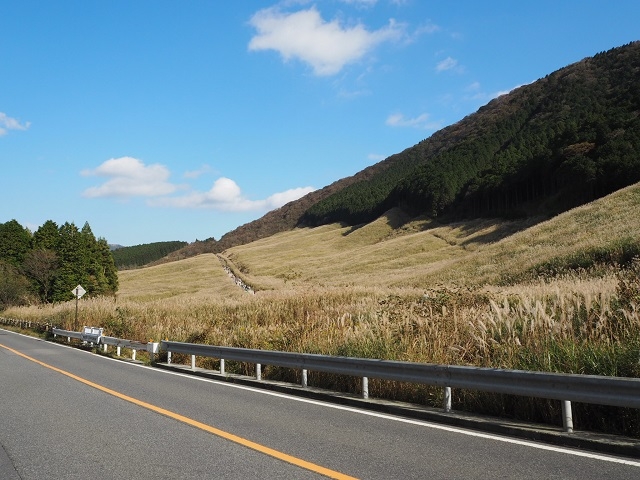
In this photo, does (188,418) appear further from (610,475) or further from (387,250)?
(387,250)

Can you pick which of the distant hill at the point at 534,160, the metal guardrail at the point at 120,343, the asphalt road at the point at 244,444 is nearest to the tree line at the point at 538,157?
the distant hill at the point at 534,160

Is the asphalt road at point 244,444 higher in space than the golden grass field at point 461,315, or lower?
lower

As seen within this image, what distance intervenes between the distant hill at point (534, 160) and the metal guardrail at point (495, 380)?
61.9m

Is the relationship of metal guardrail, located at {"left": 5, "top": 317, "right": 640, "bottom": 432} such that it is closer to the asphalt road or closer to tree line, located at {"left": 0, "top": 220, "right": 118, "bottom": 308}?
the asphalt road

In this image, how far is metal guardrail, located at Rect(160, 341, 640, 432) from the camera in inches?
230

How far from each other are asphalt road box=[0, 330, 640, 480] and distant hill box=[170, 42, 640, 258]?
63.7m

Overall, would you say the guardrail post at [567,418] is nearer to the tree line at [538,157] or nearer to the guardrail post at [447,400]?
the guardrail post at [447,400]

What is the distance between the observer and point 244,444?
6355 millimetres

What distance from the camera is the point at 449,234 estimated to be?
85062 millimetres

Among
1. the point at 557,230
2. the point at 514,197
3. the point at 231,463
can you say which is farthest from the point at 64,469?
the point at 514,197

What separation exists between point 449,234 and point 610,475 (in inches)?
3236

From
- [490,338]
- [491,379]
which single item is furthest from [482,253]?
[491,379]

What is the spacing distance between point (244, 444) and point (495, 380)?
3.31 meters

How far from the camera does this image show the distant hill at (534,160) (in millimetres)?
69438
